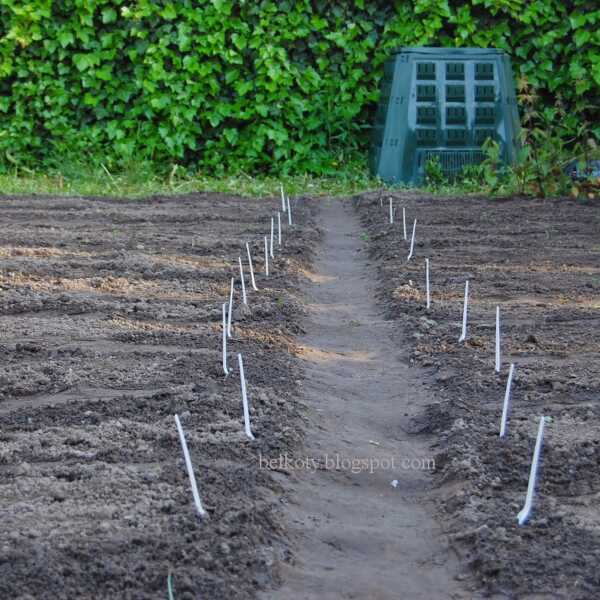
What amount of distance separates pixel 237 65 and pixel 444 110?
1899 mm


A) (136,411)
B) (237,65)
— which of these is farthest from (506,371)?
(237,65)

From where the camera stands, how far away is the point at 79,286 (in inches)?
209

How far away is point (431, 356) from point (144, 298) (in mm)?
1556

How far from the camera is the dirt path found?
247 cm

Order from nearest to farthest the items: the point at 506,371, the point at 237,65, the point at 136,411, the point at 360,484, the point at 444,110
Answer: the point at 360,484, the point at 136,411, the point at 506,371, the point at 444,110, the point at 237,65

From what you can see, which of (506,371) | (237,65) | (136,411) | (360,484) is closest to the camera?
(360,484)

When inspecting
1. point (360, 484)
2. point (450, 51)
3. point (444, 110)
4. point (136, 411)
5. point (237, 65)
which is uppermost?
point (450, 51)

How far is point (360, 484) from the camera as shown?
121 inches

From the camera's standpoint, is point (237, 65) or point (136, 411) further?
point (237, 65)

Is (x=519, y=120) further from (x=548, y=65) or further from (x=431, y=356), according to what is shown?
(x=431, y=356)

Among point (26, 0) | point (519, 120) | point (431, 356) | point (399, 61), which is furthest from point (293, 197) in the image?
point (431, 356)

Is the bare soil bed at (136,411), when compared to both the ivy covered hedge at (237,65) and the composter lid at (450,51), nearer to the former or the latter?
the composter lid at (450,51)

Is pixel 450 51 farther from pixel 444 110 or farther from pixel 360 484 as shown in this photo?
pixel 360 484

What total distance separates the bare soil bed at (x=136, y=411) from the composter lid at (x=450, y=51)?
2.96 metres
